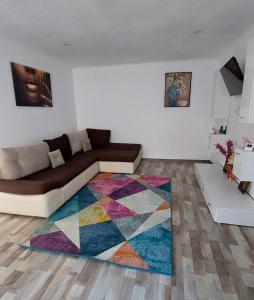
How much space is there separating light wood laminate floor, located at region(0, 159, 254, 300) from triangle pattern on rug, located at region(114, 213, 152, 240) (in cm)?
44

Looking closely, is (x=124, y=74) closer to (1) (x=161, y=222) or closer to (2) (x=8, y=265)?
(1) (x=161, y=222)

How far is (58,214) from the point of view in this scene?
258cm

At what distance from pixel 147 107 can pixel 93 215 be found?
3319 millimetres

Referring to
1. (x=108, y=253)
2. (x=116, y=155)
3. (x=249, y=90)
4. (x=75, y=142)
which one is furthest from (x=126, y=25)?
(x=108, y=253)

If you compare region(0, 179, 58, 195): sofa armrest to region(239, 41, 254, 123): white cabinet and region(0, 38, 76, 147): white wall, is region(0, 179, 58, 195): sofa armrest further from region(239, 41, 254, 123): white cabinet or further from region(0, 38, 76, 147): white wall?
region(239, 41, 254, 123): white cabinet

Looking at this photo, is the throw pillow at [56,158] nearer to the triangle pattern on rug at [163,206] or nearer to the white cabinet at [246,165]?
the triangle pattern on rug at [163,206]

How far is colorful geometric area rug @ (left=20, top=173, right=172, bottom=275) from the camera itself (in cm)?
183

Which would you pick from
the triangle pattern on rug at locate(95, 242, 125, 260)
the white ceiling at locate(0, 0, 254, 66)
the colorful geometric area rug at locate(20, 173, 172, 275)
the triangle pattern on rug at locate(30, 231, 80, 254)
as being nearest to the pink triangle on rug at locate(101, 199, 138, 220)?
the colorful geometric area rug at locate(20, 173, 172, 275)

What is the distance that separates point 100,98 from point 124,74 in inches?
36.6

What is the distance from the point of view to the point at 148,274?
1617 mm

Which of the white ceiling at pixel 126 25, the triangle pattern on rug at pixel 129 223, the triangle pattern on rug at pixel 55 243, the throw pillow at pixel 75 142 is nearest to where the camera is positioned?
the triangle pattern on rug at pixel 55 243

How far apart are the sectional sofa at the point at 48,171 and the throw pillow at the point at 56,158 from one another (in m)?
0.08

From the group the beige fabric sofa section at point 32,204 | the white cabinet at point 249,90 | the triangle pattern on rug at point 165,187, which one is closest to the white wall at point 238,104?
the white cabinet at point 249,90

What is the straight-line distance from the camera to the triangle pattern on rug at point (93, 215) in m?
2.41
